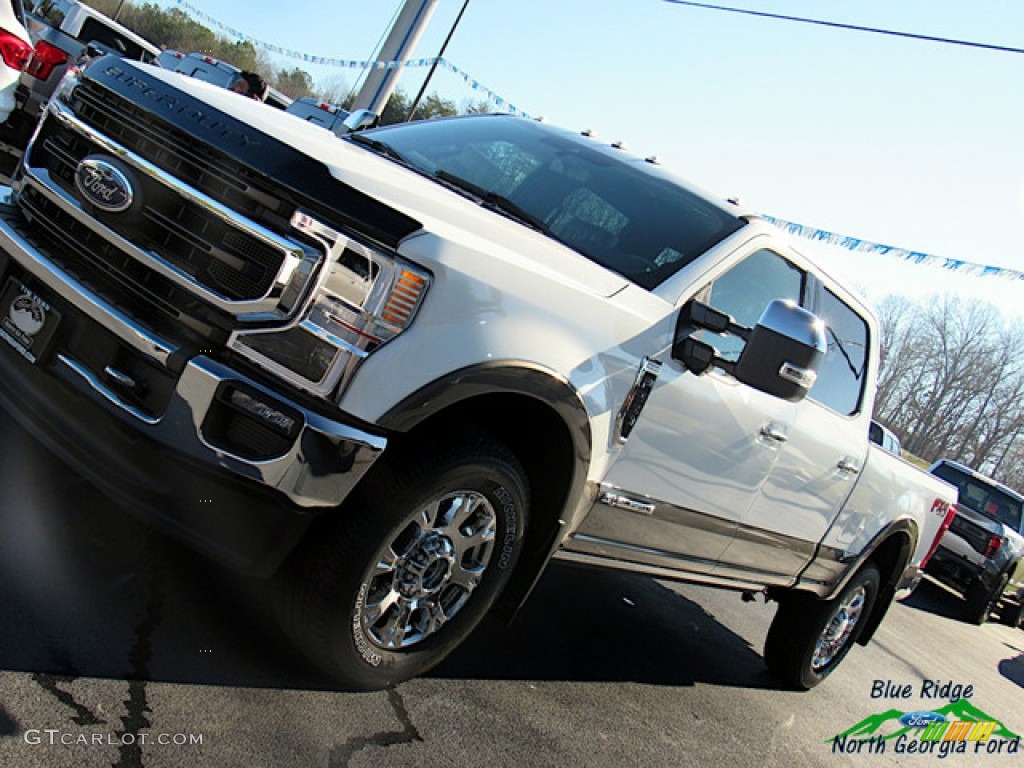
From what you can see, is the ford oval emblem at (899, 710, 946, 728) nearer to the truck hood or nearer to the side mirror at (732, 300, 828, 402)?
the side mirror at (732, 300, 828, 402)

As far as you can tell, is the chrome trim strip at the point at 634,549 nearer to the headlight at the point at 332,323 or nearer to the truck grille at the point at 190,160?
the headlight at the point at 332,323

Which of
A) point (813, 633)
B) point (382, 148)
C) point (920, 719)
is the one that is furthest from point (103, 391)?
point (920, 719)

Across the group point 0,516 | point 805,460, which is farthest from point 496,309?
point 805,460

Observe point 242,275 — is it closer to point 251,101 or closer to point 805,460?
point 251,101

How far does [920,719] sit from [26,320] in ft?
18.1

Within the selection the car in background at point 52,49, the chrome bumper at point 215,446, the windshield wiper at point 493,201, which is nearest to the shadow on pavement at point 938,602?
the windshield wiper at point 493,201

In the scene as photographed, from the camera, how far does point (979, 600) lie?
12.1 metres

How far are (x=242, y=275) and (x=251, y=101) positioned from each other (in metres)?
1.03

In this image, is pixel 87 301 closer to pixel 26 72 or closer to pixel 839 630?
pixel 839 630

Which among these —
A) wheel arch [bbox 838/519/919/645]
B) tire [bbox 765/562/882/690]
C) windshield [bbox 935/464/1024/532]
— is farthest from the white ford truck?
windshield [bbox 935/464/1024/532]

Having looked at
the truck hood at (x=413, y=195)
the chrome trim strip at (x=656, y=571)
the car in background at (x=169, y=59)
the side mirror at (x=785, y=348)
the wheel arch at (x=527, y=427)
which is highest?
the car in background at (x=169, y=59)

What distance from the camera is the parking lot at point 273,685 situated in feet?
8.41
